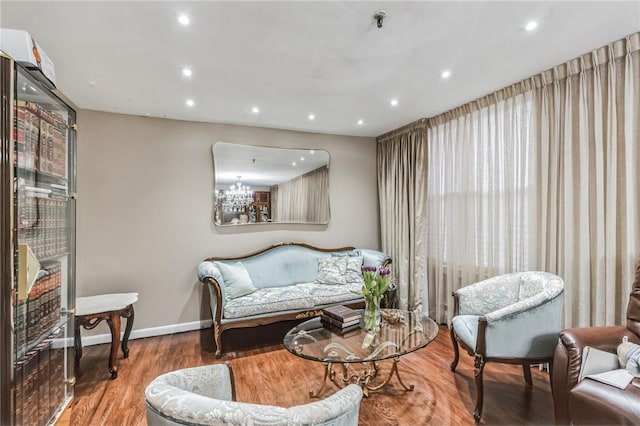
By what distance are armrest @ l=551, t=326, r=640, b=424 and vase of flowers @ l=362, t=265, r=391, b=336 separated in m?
1.11

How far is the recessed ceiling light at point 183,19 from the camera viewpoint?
1.85 metres

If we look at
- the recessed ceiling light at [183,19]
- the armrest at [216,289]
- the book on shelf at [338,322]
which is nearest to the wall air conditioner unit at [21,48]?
the recessed ceiling light at [183,19]

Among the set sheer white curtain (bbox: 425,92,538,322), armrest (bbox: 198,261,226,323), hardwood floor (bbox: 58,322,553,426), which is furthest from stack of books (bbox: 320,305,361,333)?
sheer white curtain (bbox: 425,92,538,322)

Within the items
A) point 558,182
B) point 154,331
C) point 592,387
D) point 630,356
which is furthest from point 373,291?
point 154,331

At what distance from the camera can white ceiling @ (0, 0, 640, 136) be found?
182 centimetres

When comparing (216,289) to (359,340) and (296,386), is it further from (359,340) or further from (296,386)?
(359,340)

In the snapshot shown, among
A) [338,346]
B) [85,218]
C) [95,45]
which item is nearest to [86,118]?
[85,218]

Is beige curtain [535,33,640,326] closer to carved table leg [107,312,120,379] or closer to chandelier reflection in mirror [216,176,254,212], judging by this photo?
chandelier reflection in mirror [216,176,254,212]

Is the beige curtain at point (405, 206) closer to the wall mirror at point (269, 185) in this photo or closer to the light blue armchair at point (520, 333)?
the wall mirror at point (269, 185)

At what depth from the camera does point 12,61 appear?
4.95 ft

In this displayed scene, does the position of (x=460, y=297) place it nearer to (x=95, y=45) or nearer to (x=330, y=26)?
(x=330, y=26)

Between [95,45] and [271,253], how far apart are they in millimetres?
2774

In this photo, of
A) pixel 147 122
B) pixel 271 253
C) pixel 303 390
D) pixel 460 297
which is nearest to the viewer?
pixel 303 390

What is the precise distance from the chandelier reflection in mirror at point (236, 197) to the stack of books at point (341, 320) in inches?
81.6
